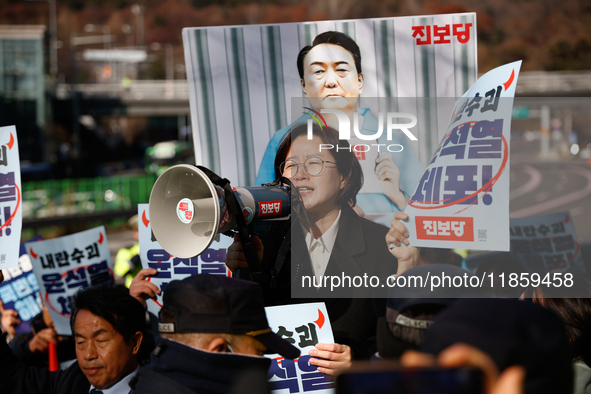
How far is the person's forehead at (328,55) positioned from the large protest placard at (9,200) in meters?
1.40

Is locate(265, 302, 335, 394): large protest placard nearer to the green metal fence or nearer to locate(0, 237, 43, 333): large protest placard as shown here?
locate(0, 237, 43, 333): large protest placard

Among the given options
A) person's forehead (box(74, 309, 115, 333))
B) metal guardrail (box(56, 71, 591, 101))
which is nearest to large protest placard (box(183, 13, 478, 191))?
person's forehead (box(74, 309, 115, 333))

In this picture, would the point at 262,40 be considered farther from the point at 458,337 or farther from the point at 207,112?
the point at 458,337

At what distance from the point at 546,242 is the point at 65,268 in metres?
2.58

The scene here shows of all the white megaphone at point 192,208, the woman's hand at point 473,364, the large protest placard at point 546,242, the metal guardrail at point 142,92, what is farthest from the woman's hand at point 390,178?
the metal guardrail at point 142,92

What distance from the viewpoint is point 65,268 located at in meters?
3.04

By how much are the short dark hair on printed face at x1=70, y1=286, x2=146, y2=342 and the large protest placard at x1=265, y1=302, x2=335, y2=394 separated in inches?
24.4

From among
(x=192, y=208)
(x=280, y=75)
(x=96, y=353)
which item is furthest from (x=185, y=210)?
(x=280, y=75)

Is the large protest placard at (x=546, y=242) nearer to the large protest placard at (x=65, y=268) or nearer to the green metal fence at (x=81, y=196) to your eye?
the large protest placard at (x=65, y=268)

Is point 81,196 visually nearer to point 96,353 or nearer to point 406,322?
point 96,353

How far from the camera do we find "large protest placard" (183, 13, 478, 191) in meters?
2.15

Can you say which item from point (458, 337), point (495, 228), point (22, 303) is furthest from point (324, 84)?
point (22, 303)

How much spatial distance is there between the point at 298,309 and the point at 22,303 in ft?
7.24

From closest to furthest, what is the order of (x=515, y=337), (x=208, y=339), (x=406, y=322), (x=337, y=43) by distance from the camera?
(x=515, y=337), (x=406, y=322), (x=208, y=339), (x=337, y=43)
